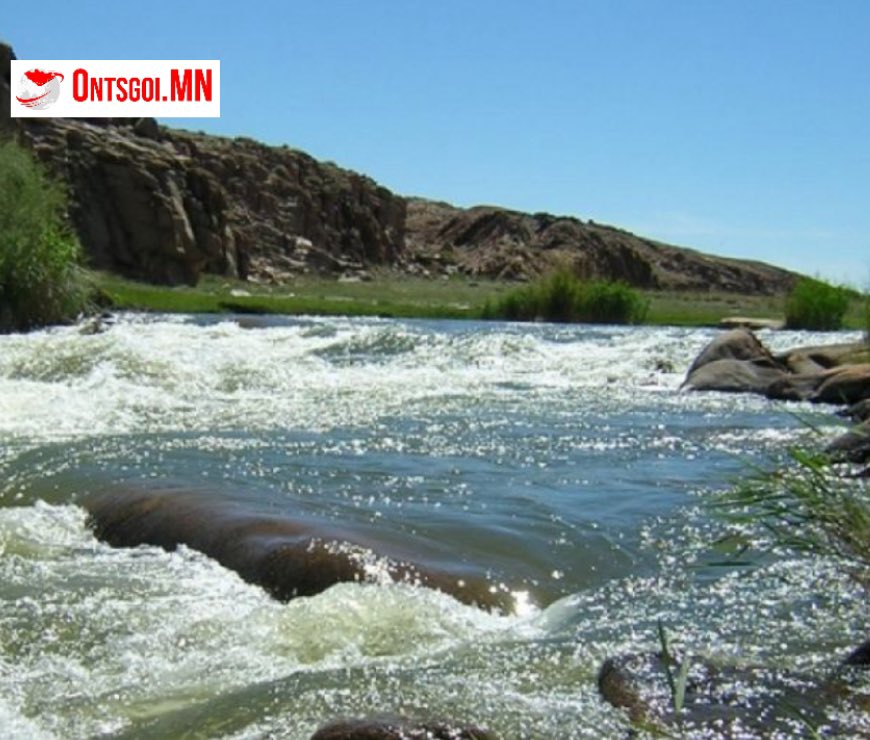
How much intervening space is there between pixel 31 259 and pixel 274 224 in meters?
54.8

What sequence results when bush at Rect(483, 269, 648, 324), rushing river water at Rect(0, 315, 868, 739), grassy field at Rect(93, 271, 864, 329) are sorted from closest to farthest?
rushing river water at Rect(0, 315, 868, 739), grassy field at Rect(93, 271, 864, 329), bush at Rect(483, 269, 648, 324)

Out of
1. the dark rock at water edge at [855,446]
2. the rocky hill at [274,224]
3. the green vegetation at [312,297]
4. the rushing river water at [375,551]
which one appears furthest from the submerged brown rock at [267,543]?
the rocky hill at [274,224]

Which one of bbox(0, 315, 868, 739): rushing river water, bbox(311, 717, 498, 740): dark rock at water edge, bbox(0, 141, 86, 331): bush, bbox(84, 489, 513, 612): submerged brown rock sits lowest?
bbox(0, 315, 868, 739): rushing river water

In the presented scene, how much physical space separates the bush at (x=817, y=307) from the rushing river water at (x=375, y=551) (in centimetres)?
1727

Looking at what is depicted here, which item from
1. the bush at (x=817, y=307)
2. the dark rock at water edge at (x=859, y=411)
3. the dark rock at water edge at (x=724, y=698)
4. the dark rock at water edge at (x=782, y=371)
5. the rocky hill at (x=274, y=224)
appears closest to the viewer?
the dark rock at water edge at (x=724, y=698)

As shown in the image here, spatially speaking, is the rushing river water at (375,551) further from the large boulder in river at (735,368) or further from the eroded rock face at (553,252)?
the eroded rock face at (553,252)

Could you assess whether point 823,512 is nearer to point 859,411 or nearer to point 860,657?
point 860,657

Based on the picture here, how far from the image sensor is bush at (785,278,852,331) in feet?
112

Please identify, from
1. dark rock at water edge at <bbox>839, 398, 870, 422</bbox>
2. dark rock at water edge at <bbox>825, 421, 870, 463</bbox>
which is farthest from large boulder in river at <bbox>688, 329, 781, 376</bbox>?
dark rock at water edge at <bbox>825, 421, 870, 463</bbox>

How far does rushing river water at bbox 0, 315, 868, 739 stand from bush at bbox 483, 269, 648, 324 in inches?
803

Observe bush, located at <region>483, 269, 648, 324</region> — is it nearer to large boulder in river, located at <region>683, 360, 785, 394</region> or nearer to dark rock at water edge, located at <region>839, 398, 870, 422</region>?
large boulder in river, located at <region>683, 360, 785, 394</region>

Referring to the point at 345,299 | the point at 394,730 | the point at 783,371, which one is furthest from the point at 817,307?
the point at 394,730

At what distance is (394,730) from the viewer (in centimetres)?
438

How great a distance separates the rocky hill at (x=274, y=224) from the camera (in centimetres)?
5422
